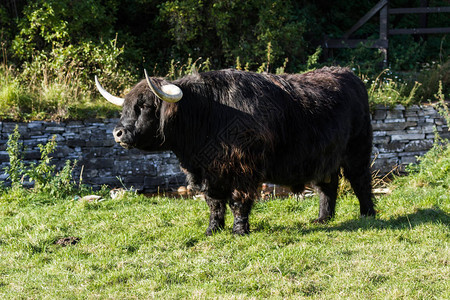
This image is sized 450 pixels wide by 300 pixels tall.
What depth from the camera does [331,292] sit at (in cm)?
369

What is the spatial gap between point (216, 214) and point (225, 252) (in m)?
0.77

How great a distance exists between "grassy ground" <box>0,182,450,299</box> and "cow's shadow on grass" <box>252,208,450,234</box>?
0.01m

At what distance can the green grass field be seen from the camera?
3766 millimetres

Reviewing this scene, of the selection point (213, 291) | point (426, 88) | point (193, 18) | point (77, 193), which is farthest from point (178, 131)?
point (426, 88)

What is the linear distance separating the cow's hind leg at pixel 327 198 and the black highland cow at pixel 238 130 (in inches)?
17.1

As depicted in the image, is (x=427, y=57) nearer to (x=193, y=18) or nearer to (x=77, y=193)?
(x=193, y=18)

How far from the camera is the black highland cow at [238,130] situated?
4.79 m

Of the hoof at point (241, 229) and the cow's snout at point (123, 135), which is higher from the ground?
the cow's snout at point (123, 135)

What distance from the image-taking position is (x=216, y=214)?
205 inches

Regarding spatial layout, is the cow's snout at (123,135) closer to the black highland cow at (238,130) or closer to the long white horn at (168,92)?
the black highland cow at (238,130)

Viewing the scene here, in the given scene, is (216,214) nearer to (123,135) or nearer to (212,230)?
(212,230)

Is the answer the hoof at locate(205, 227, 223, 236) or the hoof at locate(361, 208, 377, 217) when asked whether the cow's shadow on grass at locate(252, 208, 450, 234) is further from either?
the hoof at locate(205, 227, 223, 236)

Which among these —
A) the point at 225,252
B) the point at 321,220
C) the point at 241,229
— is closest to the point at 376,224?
the point at 321,220

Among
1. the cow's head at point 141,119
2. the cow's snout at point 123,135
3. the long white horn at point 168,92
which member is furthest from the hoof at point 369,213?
the cow's snout at point 123,135
